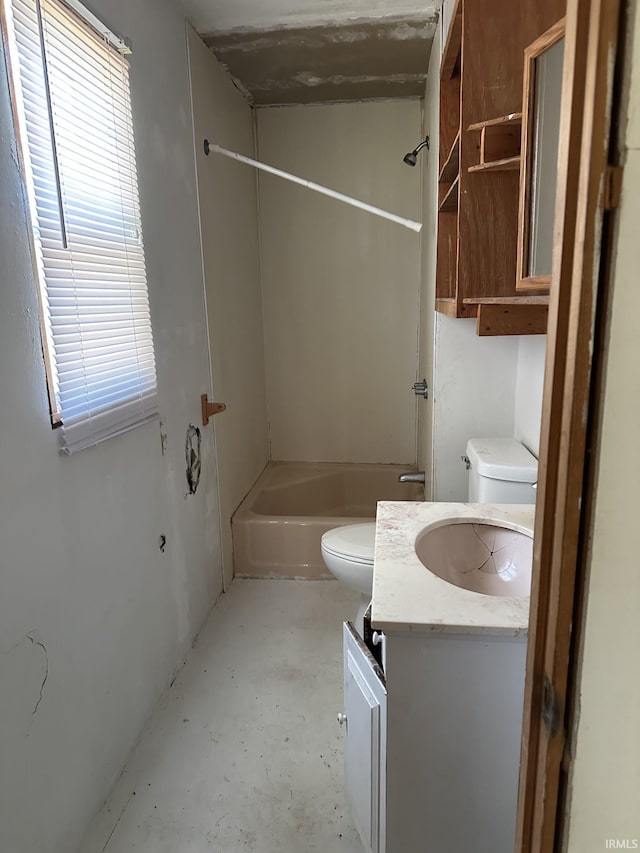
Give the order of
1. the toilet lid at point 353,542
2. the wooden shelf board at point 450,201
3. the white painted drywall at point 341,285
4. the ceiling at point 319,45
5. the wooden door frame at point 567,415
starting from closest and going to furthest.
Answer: the wooden door frame at point 567,415
the wooden shelf board at point 450,201
the toilet lid at point 353,542
the ceiling at point 319,45
the white painted drywall at point 341,285

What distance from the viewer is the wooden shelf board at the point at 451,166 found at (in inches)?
66.2

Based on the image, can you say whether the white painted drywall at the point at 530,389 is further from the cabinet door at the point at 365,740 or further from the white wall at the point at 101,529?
the white wall at the point at 101,529

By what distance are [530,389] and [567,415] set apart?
5.13 ft

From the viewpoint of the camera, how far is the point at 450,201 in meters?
1.94

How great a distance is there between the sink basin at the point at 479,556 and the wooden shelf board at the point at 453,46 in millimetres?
1430

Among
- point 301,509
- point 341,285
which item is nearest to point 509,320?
point 341,285

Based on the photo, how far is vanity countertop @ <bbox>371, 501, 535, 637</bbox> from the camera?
0.98 meters

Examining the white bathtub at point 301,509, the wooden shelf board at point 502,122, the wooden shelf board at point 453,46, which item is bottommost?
the white bathtub at point 301,509

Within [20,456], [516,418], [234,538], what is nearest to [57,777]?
[20,456]

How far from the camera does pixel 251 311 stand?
3.16 metres

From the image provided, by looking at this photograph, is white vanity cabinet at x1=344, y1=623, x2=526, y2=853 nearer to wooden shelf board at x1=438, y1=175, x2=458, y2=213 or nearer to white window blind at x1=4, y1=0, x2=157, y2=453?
white window blind at x1=4, y1=0, x2=157, y2=453

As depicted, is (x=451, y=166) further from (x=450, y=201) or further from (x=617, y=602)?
(x=617, y=602)

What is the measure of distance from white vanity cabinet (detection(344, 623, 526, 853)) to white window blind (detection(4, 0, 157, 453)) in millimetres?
967

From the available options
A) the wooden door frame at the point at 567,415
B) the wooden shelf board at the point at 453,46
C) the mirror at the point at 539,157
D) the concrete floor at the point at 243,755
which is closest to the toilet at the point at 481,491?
the concrete floor at the point at 243,755
